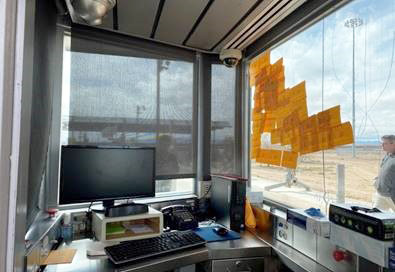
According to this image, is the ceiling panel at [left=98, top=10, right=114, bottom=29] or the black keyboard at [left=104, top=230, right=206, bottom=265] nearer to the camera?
the black keyboard at [left=104, top=230, right=206, bottom=265]

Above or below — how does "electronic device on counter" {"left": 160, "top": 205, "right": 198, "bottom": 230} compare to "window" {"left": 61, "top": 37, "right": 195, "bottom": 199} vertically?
below

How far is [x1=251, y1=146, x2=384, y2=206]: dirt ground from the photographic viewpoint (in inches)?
56.2

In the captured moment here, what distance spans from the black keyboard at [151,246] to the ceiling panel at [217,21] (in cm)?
149

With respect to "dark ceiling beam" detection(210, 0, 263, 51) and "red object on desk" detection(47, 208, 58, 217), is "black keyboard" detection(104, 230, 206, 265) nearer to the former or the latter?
"red object on desk" detection(47, 208, 58, 217)

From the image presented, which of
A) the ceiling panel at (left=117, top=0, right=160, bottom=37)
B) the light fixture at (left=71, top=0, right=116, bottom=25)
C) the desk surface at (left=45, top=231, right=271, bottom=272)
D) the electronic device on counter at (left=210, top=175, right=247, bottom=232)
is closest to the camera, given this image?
the desk surface at (left=45, top=231, right=271, bottom=272)

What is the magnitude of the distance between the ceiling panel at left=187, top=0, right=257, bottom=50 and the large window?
0.51m

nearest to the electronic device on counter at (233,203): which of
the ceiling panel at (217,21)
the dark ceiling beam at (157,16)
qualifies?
the ceiling panel at (217,21)

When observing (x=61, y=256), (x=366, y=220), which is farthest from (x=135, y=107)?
(x=366, y=220)

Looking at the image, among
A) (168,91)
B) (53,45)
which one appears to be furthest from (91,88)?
(168,91)

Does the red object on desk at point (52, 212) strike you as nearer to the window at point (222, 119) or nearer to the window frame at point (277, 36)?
the window at point (222, 119)

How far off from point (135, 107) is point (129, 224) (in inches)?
36.5

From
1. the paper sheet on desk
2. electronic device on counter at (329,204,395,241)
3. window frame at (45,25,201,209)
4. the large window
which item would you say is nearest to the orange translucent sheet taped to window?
the large window

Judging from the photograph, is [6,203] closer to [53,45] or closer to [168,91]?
[53,45]

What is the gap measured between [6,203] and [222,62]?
2.29m
